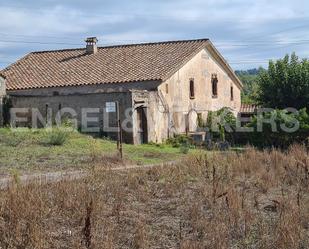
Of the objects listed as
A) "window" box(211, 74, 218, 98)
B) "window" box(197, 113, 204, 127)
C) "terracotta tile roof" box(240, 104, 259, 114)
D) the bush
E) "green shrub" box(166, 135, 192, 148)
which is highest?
"window" box(211, 74, 218, 98)

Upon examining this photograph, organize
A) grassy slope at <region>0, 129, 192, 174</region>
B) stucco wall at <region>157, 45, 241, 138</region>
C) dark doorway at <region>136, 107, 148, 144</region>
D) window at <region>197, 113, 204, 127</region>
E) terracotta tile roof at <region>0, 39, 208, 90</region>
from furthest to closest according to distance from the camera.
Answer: window at <region>197, 113, 204, 127</region>
stucco wall at <region>157, 45, 241, 138</region>
terracotta tile roof at <region>0, 39, 208, 90</region>
dark doorway at <region>136, 107, 148, 144</region>
grassy slope at <region>0, 129, 192, 174</region>

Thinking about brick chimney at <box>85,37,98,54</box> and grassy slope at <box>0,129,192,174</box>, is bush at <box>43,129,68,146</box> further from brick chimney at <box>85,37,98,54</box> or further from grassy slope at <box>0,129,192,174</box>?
brick chimney at <box>85,37,98,54</box>

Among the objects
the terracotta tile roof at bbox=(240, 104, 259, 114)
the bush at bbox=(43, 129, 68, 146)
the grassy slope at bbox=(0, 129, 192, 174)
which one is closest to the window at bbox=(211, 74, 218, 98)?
the terracotta tile roof at bbox=(240, 104, 259, 114)

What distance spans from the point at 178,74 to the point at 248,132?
19.5 feet

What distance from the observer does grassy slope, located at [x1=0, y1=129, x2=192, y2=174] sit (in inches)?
605

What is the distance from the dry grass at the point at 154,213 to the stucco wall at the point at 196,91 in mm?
16420

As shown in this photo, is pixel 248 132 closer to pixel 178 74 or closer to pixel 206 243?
pixel 178 74

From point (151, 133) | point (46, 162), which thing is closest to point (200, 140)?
point (151, 133)

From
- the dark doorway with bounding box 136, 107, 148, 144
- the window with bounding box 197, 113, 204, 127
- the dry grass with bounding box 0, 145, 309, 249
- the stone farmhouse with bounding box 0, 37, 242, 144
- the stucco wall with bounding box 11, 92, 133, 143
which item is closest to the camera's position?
the dry grass with bounding box 0, 145, 309, 249

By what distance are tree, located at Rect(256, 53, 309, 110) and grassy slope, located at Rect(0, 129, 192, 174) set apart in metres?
13.5

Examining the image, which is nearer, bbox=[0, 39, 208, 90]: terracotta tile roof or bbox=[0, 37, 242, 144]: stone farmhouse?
bbox=[0, 37, 242, 144]: stone farmhouse

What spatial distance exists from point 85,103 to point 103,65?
203 inches

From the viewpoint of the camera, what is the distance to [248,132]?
1046 inches

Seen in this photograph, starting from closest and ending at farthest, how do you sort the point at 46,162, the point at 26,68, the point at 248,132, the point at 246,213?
the point at 246,213 < the point at 46,162 < the point at 248,132 < the point at 26,68
